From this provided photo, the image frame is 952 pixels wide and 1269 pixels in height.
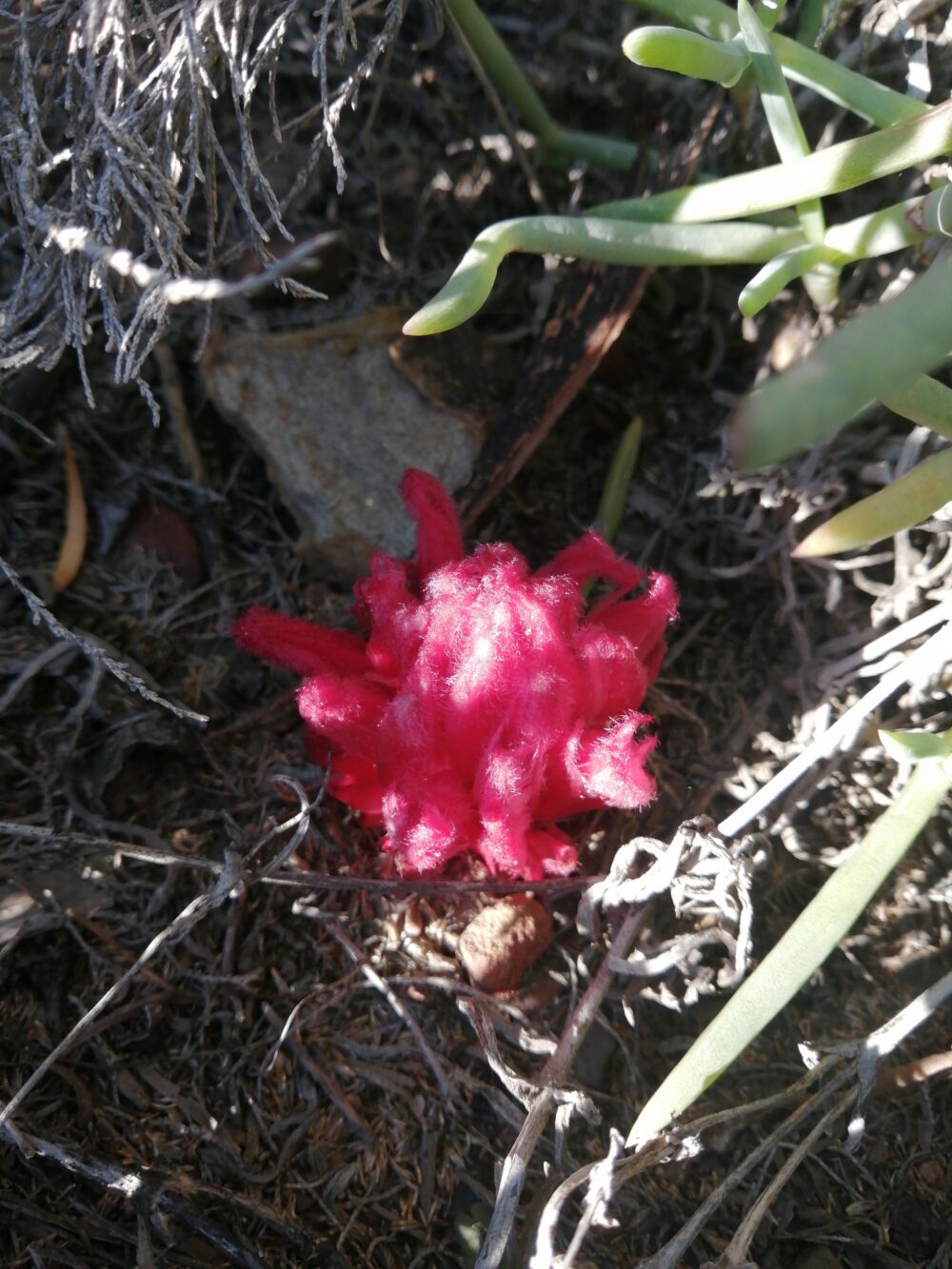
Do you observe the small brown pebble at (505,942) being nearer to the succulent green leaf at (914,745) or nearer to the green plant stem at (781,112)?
the succulent green leaf at (914,745)

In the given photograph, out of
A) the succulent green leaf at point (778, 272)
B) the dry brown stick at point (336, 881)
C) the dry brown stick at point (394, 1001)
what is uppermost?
the succulent green leaf at point (778, 272)

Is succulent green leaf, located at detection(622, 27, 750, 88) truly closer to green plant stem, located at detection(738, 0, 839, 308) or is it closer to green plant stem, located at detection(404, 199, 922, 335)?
green plant stem, located at detection(738, 0, 839, 308)

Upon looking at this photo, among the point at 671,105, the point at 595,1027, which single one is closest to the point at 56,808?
the point at 595,1027

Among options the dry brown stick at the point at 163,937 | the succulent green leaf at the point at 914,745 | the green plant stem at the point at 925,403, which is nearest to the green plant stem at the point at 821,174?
the green plant stem at the point at 925,403

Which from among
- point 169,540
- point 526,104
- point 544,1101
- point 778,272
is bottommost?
point 544,1101

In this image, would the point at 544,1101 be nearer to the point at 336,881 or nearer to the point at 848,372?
the point at 336,881

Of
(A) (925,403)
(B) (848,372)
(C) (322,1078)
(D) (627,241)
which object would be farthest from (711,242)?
(C) (322,1078)

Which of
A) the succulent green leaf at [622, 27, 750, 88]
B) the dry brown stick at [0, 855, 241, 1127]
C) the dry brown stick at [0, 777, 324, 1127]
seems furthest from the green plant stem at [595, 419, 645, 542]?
the dry brown stick at [0, 855, 241, 1127]
